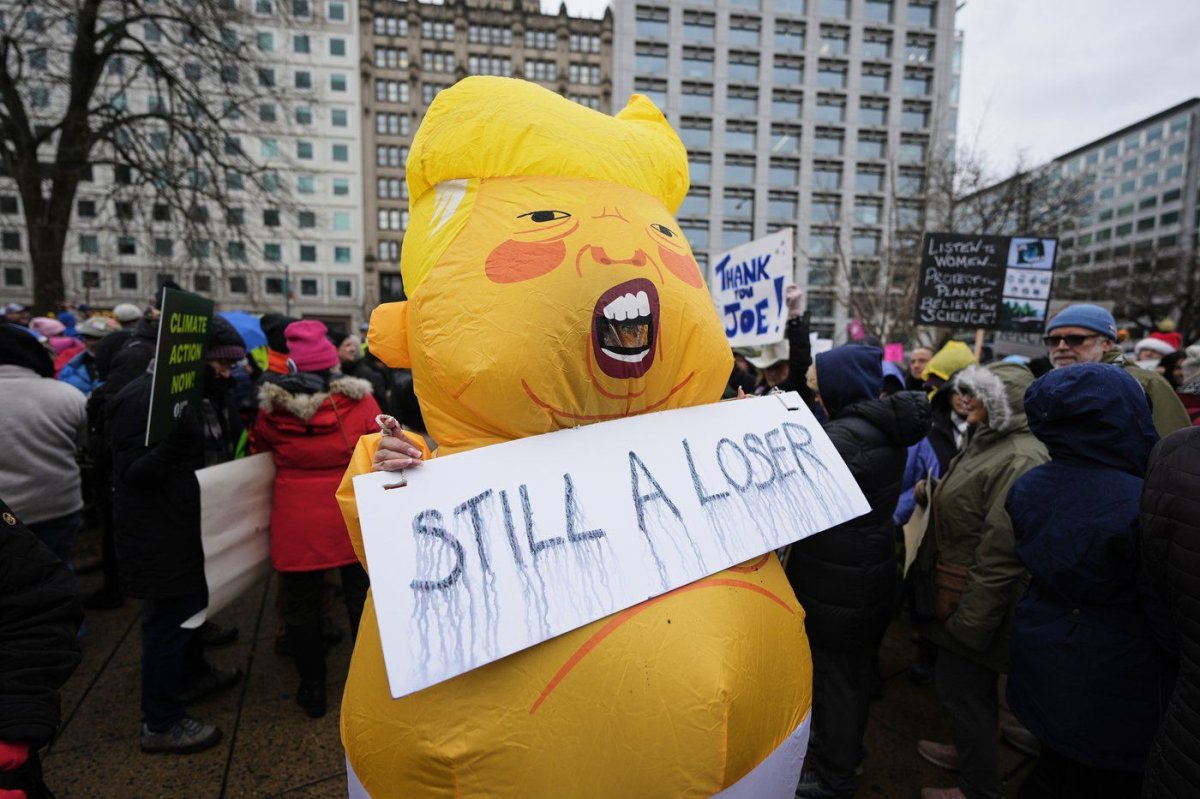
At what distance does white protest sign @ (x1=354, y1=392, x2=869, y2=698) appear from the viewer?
1314 millimetres

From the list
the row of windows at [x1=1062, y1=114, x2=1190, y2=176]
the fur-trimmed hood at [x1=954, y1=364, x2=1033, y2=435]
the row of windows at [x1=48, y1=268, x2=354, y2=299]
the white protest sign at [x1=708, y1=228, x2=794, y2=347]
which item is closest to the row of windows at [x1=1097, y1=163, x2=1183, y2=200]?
the row of windows at [x1=1062, y1=114, x2=1190, y2=176]

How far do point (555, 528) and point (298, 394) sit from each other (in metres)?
2.18

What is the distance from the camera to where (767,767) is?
5.18ft

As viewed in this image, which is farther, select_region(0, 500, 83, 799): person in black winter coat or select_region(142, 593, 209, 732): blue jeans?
select_region(142, 593, 209, 732): blue jeans

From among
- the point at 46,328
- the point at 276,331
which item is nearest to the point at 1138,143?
the point at 276,331

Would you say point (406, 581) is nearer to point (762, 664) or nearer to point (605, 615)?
point (605, 615)

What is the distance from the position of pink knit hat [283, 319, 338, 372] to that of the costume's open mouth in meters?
2.74

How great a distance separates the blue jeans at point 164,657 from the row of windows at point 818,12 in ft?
155

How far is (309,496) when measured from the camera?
3143 millimetres

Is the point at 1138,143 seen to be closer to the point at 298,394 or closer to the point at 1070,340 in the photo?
the point at 1070,340

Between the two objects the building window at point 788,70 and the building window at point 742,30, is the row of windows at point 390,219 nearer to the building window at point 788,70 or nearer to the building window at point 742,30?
the building window at point 742,30

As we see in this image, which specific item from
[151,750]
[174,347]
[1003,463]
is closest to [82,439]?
[174,347]

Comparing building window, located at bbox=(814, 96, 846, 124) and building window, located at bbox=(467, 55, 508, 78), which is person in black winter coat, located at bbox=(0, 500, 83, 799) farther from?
building window, located at bbox=(467, 55, 508, 78)

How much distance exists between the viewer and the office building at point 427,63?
4706 centimetres
